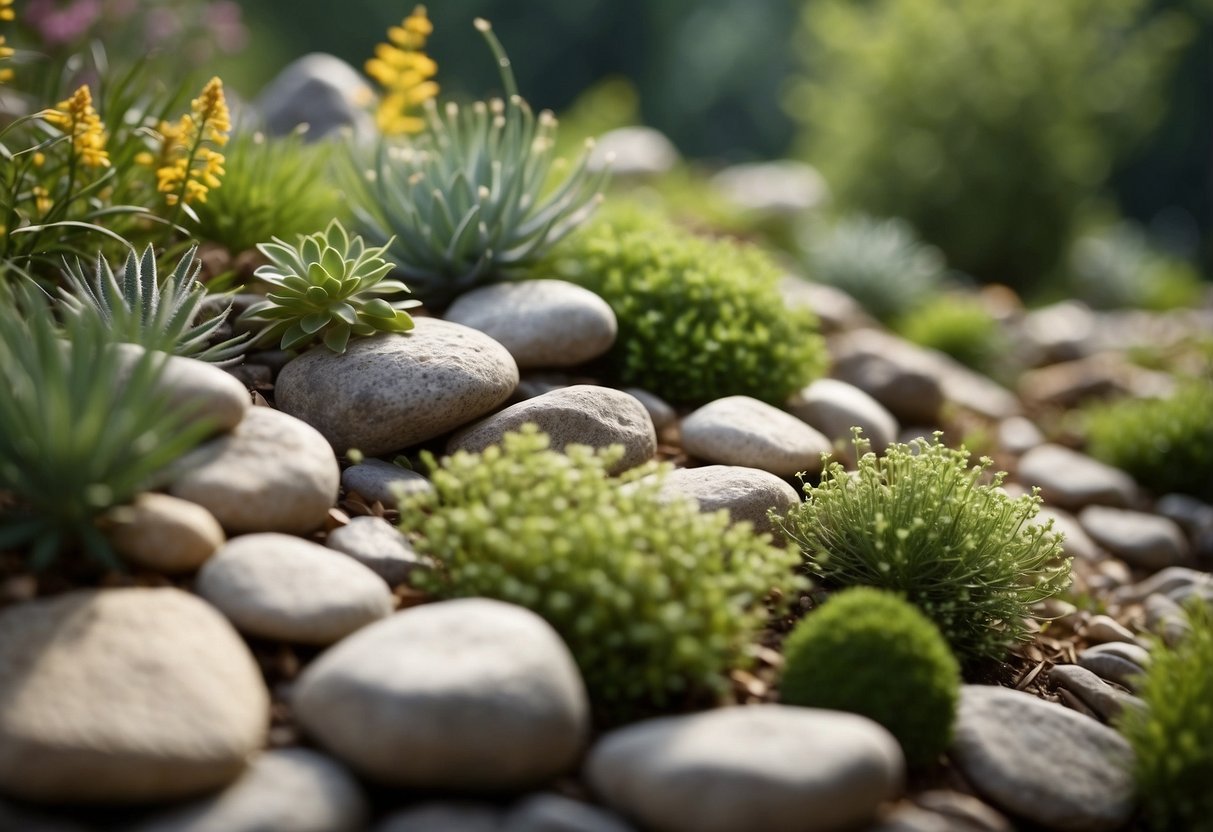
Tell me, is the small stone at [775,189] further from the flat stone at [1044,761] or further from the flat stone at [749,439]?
the flat stone at [1044,761]

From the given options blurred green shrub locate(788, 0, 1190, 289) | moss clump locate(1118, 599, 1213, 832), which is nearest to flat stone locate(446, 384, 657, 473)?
moss clump locate(1118, 599, 1213, 832)

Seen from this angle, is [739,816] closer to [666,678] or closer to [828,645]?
[666,678]

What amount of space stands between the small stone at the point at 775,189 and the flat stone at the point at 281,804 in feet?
29.0

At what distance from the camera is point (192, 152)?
4.07 metres

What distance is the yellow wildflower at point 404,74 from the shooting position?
17.0 ft

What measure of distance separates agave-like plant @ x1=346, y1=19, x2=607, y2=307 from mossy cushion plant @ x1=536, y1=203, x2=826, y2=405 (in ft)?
0.81

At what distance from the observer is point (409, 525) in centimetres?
319

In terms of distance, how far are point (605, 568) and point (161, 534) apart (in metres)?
1.26

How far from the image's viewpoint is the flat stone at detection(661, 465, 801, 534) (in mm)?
3703

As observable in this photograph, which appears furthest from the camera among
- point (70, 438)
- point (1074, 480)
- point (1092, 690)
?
point (1074, 480)

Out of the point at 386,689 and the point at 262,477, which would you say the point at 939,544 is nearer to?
the point at 386,689

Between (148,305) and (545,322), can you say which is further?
(545,322)

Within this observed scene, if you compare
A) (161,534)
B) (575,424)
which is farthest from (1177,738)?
(161,534)

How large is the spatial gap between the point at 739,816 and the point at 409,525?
1.35 metres
